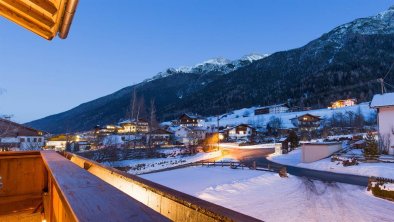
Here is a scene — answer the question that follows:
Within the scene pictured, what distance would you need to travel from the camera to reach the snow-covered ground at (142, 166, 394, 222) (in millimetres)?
13430

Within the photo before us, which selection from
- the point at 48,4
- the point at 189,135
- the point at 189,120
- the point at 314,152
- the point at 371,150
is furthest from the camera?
the point at 189,120

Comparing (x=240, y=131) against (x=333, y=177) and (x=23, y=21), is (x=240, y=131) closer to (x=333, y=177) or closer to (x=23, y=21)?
(x=333, y=177)

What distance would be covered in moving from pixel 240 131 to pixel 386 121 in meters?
51.1

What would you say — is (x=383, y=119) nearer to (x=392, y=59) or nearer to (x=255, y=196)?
(x=255, y=196)

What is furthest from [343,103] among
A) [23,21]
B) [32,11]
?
[32,11]

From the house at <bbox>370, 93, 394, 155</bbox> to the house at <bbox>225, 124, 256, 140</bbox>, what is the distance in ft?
155

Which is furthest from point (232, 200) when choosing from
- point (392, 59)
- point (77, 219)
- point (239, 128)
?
point (392, 59)

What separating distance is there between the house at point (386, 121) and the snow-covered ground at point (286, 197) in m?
13.2

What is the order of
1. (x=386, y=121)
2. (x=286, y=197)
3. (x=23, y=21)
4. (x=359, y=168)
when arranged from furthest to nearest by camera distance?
(x=386, y=121)
(x=359, y=168)
(x=286, y=197)
(x=23, y=21)

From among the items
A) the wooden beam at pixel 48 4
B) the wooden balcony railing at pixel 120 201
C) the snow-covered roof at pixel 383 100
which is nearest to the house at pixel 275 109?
the snow-covered roof at pixel 383 100

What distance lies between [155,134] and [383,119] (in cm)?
4553

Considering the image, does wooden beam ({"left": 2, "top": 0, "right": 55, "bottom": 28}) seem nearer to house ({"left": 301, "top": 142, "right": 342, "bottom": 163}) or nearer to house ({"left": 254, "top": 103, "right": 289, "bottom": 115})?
house ({"left": 301, "top": 142, "right": 342, "bottom": 163})

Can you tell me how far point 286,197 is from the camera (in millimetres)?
17047

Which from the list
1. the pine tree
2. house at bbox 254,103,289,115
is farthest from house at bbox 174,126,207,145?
house at bbox 254,103,289,115
